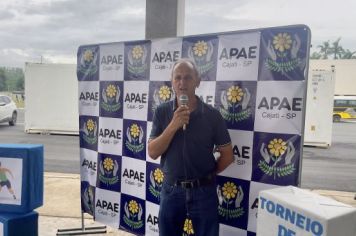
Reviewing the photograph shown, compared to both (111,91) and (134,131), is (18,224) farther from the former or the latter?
(111,91)

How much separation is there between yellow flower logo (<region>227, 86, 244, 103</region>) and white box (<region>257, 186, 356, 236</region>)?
878mm

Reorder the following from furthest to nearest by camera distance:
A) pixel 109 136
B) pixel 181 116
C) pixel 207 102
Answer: pixel 109 136, pixel 207 102, pixel 181 116

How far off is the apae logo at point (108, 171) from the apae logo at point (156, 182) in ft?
1.56

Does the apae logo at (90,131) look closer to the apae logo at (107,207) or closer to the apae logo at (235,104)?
the apae logo at (107,207)

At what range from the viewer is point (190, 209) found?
2.31 metres

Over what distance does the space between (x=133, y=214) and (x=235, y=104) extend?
1599 millimetres

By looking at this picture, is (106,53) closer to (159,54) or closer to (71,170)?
(159,54)

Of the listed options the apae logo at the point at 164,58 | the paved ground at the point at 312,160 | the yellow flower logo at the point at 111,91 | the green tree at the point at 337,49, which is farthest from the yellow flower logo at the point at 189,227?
the green tree at the point at 337,49

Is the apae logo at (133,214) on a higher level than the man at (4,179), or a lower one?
lower

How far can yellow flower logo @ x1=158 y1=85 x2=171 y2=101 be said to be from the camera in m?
3.10

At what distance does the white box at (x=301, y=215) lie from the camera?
63.5 inches

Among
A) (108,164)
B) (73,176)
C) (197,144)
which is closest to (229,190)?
(197,144)

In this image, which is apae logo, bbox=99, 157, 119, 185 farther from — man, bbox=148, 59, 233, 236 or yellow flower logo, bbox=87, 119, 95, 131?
man, bbox=148, 59, 233, 236

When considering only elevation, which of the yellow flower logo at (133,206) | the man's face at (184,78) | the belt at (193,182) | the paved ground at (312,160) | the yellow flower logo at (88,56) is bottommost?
the paved ground at (312,160)
